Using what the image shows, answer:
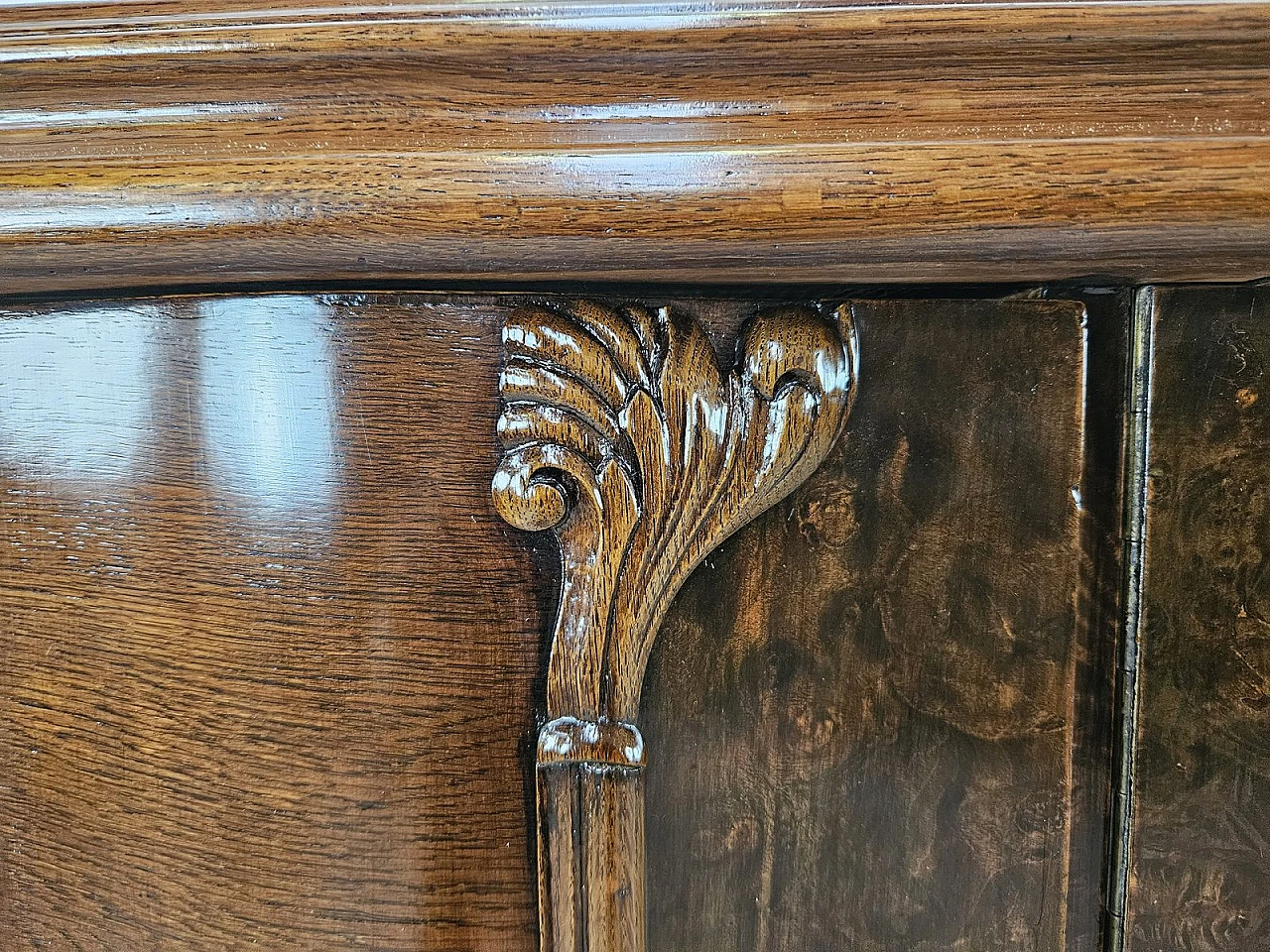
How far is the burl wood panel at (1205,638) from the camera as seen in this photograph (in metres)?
0.36

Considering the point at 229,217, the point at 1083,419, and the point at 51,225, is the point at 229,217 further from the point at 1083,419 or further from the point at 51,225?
the point at 1083,419

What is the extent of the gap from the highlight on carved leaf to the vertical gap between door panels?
10cm

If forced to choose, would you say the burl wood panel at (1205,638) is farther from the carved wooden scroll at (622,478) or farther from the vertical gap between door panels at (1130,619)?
the carved wooden scroll at (622,478)

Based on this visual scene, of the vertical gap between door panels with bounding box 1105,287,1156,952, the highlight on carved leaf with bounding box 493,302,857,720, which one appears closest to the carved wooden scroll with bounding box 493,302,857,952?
the highlight on carved leaf with bounding box 493,302,857,720

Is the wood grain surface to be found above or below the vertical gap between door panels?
above

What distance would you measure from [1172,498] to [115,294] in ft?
1.33

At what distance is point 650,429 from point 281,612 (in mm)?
159

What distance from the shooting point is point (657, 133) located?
0.31m

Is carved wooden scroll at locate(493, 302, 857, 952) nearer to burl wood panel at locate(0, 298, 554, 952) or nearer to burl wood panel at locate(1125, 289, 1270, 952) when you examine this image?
burl wood panel at locate(0, 298, 554, 952)

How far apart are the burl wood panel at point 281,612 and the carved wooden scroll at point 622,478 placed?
0.06ft

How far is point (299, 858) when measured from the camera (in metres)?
0.39

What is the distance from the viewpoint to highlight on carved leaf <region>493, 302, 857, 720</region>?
1.18ft

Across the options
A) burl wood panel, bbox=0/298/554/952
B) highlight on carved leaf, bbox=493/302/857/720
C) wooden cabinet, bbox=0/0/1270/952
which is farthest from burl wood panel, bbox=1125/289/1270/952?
burl wood panel, bbox=0/298/554/952

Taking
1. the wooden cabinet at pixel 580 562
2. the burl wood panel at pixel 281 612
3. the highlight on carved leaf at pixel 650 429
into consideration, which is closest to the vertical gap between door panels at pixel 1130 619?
the wooden cabinet at pixel 580 562
